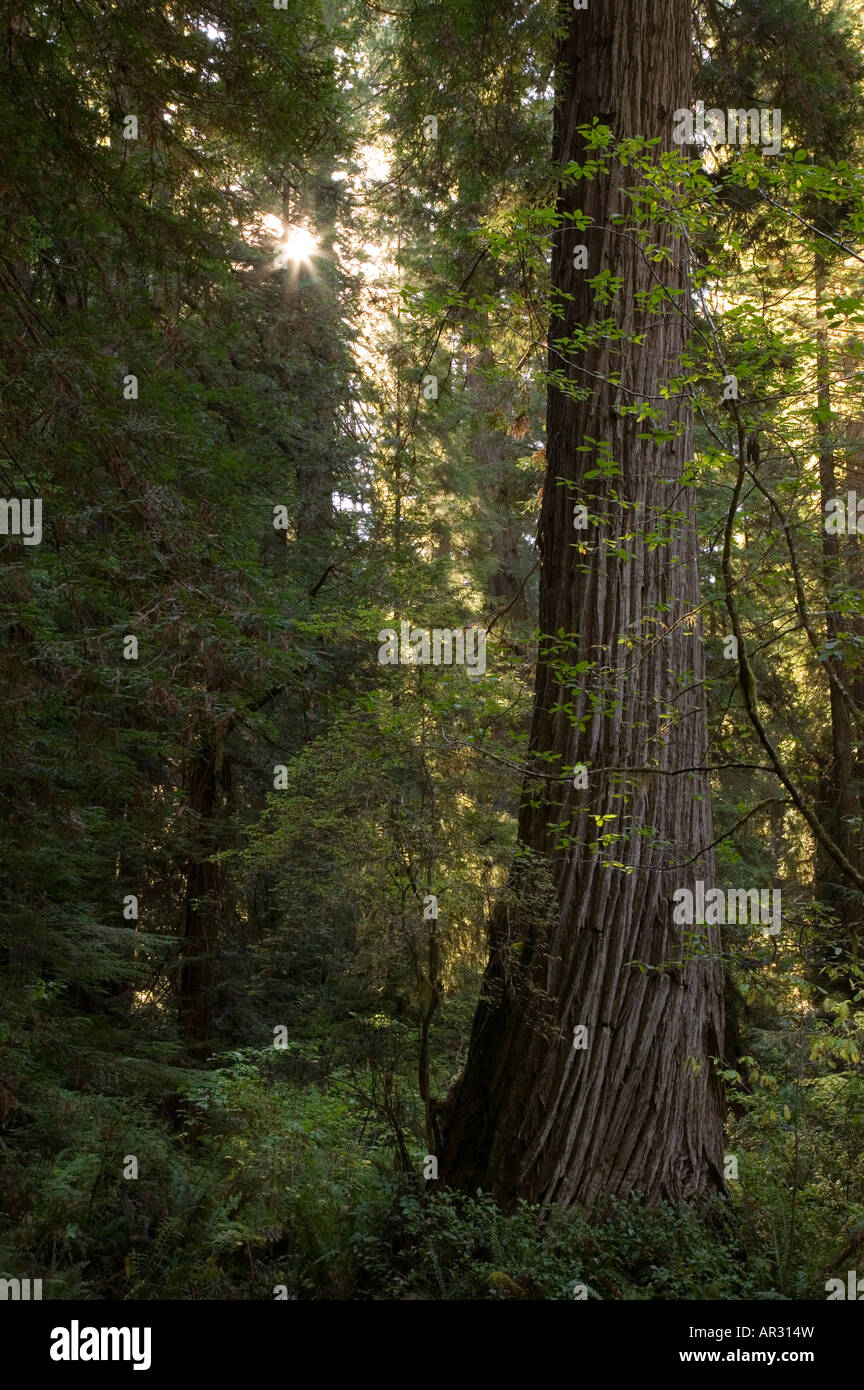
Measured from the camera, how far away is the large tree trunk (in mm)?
5680

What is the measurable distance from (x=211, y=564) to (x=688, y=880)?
317 cm

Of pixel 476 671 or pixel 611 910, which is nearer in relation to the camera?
pixel 611 910

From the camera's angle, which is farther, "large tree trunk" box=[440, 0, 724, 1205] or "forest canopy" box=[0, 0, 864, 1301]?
"large tree trunk" box=[440, 0, 724, 1205]

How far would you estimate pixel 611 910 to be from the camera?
5.89 meters

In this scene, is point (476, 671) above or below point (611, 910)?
above

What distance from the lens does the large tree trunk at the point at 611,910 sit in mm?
5680

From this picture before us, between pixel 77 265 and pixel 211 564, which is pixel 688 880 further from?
pixel 77 265

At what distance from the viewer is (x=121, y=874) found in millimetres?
10672

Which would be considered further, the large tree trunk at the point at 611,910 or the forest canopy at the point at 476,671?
the large tree trunk at the point at 611,910

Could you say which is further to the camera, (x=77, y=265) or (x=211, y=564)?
(x=77, y=265)

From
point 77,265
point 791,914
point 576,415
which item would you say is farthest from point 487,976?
point 77,265

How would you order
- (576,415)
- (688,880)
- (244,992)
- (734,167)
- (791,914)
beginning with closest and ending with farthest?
1. (734,167)
2. (791,914)
3. (688,880)
4. (576,415)
5. (244,992)
